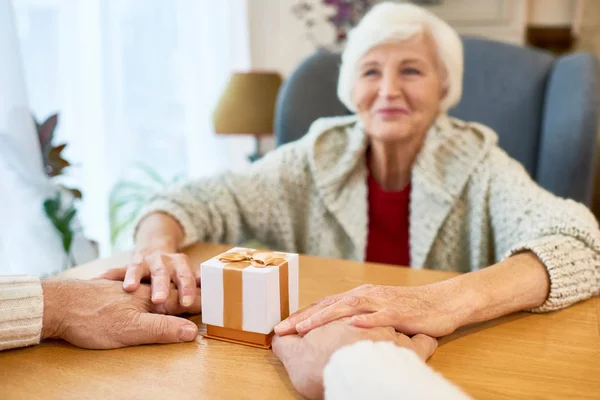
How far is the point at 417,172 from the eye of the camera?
1.39 metres

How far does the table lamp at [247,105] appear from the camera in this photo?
7.47ft

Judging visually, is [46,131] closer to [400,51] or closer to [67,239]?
[67,239]

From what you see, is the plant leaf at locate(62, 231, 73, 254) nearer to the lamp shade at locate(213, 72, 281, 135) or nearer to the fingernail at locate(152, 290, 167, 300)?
the fingernail at locate(152, 290, 167, 300)

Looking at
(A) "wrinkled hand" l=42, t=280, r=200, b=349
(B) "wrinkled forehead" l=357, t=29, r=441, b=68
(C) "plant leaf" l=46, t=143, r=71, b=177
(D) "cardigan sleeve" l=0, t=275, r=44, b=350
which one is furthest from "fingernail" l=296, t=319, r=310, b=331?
(C) "plant leaf" l=46, t=143, r=71, b=177

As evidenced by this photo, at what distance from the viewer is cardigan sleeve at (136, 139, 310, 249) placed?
49.3 inches

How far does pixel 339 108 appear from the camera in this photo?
5.91 feet

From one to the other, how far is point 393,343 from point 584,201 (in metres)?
1.11

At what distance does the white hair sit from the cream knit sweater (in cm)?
11

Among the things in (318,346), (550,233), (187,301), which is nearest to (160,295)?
(187,301)

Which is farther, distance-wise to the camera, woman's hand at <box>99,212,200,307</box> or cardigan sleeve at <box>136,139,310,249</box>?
cardigan sleeve at <box>136,139,310,249</box>

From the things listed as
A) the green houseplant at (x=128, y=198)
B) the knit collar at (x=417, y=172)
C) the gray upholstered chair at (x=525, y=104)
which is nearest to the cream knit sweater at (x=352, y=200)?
the knit collar at (x=417, y=172)

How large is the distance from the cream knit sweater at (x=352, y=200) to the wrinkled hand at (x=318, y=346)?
544 millimetres

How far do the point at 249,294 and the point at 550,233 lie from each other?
24.5 inches

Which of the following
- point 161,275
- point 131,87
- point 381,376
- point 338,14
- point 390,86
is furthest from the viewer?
point 338,14
